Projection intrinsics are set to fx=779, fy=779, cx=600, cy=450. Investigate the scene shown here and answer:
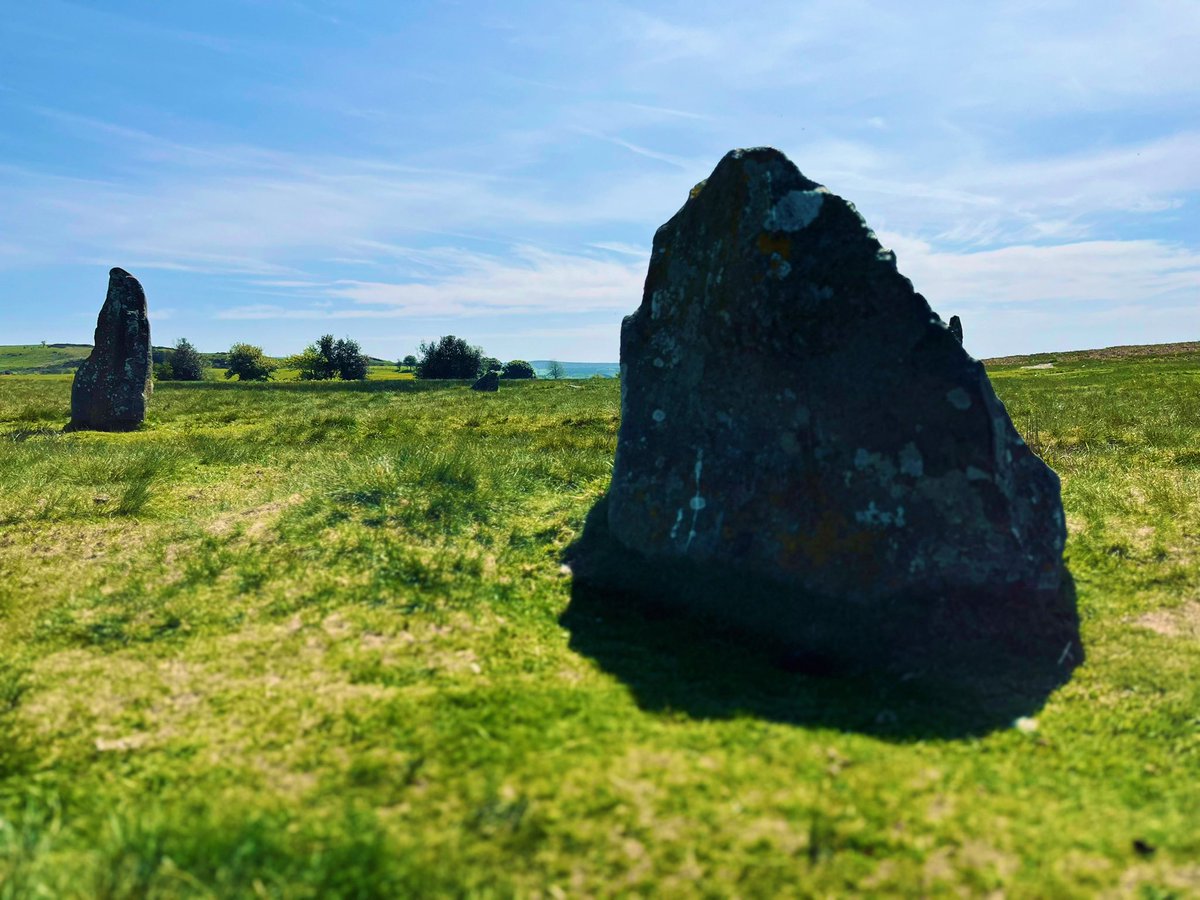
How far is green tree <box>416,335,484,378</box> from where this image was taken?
2340 inches

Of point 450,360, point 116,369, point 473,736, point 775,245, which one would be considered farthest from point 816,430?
point 450,360

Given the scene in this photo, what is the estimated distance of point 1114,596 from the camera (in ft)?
23.2

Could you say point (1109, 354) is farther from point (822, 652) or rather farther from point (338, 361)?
point (822, 652)

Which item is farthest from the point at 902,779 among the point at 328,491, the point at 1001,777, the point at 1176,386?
the point at 1176,386

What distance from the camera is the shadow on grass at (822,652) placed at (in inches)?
209

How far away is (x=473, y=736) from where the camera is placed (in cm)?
470

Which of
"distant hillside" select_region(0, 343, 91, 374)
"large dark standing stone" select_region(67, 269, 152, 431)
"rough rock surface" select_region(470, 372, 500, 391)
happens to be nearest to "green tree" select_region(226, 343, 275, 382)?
"rough rock surface" select_region(470, 372, 500, 391)

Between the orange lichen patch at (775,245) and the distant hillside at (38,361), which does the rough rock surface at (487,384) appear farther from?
the distant hillside at (38,361)

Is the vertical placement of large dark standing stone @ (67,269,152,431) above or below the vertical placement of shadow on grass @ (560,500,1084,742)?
above

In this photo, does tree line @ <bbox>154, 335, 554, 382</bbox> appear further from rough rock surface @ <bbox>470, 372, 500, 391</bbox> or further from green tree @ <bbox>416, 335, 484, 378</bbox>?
rough rock surface @ <bbox>470, 372, 500, 391</bbox>

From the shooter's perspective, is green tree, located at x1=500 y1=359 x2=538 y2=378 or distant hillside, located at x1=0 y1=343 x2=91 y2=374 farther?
distant hillside, located at x1=0 y1=343 x2=91 y2=374

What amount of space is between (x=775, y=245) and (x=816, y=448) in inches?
75.1

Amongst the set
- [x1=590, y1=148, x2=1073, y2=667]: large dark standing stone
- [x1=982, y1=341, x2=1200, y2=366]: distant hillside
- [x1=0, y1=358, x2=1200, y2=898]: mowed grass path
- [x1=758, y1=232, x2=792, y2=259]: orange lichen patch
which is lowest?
[x1=0, y1=358, x2=1200, y2=898]: mowed grass path

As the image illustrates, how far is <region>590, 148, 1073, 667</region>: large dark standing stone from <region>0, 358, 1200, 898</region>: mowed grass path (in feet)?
2.79
